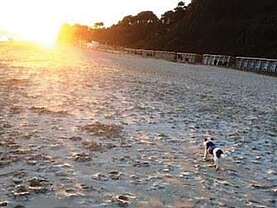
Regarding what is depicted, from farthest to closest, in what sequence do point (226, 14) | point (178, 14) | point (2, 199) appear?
1. point (178, 14)
2. point (226, 14)
3. point (2, 199)

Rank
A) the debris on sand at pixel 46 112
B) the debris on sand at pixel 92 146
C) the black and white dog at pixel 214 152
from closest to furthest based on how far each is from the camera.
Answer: the black and white dog at pixel 214 152, the debris on sand at pixel 92 146, the debris on sand at pixel 46 112

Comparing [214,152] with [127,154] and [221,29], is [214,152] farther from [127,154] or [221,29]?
[221,29]

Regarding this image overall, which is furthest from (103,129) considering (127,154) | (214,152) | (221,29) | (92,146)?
(221,29)

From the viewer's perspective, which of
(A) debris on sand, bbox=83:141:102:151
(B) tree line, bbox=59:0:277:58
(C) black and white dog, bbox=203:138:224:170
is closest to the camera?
(C) black and white dog, bbox=203:138:224:170

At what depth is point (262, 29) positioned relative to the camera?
79500 mm

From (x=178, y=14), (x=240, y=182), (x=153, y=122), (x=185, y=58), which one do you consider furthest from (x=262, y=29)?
(x=240, y=182)

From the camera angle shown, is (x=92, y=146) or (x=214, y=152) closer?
(x=214, y=152)

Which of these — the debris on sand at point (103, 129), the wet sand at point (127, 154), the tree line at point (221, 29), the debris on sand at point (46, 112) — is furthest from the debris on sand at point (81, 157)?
the tree line at point (221, 29)

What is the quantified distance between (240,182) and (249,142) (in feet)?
11.7

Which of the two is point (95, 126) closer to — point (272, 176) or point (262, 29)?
point (272, 176)

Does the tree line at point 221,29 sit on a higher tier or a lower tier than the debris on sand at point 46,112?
higher

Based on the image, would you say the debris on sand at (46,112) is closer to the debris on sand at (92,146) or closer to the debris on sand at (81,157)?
the debris on sand at (92,146)

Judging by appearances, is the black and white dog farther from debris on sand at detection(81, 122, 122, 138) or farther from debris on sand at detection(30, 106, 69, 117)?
debris on sand at detection(30, 106, 69, 117)

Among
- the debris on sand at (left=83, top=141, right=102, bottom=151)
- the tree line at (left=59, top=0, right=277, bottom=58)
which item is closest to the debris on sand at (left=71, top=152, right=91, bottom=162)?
the debris on sand at (left=83, top=141, right=102, bottom=151)
